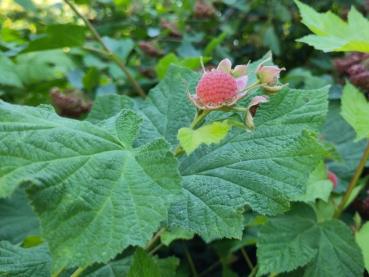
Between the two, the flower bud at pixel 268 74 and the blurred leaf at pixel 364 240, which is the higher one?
the flower bud at pixel 268 74

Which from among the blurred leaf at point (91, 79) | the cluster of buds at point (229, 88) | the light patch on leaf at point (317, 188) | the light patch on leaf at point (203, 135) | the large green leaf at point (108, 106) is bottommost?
the light patch on leaf at point (317, 188)

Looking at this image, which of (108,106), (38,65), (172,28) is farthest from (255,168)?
(172,28)

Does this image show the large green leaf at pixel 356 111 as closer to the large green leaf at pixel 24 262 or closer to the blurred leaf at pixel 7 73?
the large green leaf at pixel 24 262

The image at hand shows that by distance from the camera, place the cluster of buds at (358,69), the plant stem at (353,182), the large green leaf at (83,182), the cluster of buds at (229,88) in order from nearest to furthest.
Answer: the large green leaf at (83,182) < the cluster of buds at (229,88) < the plant stem at (353,182) < the cluster of buds at (358,69)

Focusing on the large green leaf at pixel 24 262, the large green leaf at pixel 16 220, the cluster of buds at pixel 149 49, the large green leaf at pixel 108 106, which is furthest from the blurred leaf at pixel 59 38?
the large green leaf at pixel 24 262

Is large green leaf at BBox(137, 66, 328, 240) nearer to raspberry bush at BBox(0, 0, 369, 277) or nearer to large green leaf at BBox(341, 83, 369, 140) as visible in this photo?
raspberry bush at BBox(0, 0, 369, 277)

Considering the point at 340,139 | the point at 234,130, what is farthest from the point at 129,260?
the point at 340,139

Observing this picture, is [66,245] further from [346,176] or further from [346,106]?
[346,176]

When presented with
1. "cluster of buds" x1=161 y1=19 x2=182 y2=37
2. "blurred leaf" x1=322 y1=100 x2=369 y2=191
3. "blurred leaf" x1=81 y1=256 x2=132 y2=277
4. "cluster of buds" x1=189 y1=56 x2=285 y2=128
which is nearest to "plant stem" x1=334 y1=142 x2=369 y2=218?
"blurred leaf" x1=322 y1=100 x2=369 y2=191

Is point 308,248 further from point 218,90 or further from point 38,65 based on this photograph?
point 38,65
